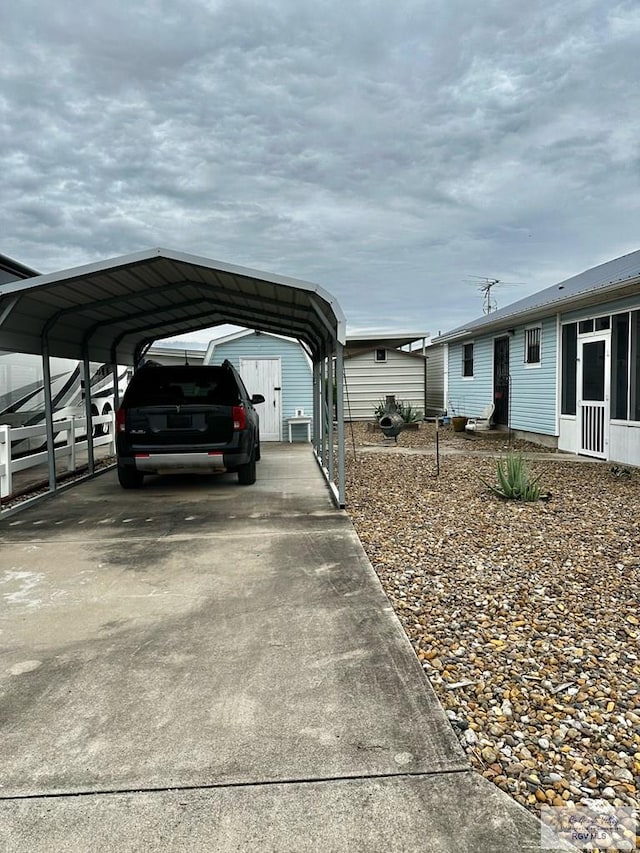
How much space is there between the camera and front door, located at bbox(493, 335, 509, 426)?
15.7m

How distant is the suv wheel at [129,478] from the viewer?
834 cm

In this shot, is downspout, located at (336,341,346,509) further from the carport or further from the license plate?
the license plate

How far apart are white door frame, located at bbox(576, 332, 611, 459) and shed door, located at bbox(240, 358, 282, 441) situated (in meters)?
7.13

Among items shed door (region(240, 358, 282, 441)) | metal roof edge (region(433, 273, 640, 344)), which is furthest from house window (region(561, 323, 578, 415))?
shed door (region(240, 358, 282, 441))

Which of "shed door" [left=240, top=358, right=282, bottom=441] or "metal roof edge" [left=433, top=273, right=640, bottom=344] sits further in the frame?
"shed door" [left=240, top=358, right=282, bottom=441]

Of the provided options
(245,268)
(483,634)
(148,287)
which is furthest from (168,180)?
(483,634)

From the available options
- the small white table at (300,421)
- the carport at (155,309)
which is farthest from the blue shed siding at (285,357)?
the carport at (155,309)

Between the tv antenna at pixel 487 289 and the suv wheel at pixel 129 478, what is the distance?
25476mm

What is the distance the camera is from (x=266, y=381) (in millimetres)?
15414

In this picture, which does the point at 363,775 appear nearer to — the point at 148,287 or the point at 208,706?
the point at 208,706

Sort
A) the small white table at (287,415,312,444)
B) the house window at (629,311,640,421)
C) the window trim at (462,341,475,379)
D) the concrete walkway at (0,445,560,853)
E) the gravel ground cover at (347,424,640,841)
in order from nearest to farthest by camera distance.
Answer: the concrete walkway at (0,445,560,853) → the gravel ground cover at (347,424,640,841) → the house window at (629,311,640,421) → the small white table at (287,415,312,444) → the window trim at (462,341,475,379)

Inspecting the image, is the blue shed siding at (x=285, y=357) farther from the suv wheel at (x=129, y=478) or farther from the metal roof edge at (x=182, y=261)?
the metal roof edge at (x=182, y=261)

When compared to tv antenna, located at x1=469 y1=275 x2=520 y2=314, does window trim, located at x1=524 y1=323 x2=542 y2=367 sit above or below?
below

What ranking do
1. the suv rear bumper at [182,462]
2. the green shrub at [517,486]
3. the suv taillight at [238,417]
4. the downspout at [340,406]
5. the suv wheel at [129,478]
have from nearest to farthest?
1. the downspout at [340,406]
2. the green shrub at [517,486]
3. the suv rear bumper at [182,462]
4. the suv taillight at [238,417]
5. the suv wheel at [129,478]
